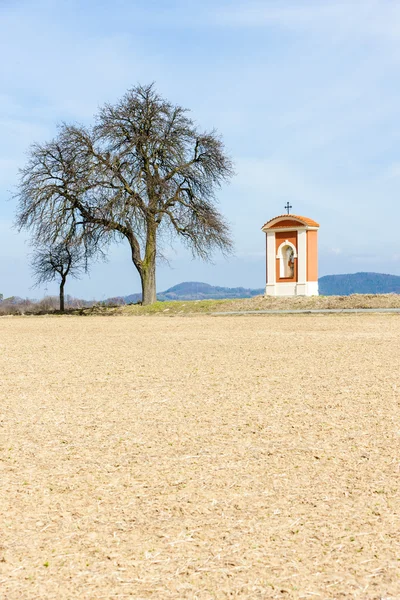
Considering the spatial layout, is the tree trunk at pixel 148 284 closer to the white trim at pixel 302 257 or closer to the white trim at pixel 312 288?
the white trim at pixel 302 257

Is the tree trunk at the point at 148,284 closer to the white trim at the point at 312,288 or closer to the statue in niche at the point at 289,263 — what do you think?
the statue in niche at the point at 289,263

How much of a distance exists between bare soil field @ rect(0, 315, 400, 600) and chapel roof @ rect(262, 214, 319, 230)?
786 inches

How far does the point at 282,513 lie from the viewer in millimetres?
3893

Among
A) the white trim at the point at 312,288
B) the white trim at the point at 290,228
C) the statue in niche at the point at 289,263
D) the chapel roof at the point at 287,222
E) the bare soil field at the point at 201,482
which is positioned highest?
the chapel roof at the point at 287,222

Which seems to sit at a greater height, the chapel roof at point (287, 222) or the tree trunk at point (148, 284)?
the chapel roof at point (287, 222)

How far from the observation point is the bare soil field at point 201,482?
3.19 metres

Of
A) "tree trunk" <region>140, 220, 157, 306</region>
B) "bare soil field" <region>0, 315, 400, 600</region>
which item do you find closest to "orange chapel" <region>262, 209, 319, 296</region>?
"tree trunk" <region>140, 220, 157, 306</region>

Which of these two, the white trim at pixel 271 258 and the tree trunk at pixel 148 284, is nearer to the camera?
the tree trunk at pixel 148 284

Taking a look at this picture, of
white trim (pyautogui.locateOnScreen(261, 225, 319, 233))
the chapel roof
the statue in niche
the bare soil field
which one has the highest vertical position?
the chapel roof

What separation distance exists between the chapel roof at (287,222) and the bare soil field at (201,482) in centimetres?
1997

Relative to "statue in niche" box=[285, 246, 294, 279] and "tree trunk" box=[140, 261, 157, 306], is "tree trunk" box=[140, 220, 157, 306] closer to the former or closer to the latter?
"tree trunk" box=[140, 261, 157, 306]

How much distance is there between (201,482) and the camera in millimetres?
4449

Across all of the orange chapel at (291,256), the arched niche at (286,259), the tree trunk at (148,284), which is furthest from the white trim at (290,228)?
A: the tree trunk at (148,284)

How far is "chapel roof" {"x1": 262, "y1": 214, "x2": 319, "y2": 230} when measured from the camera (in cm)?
2886
